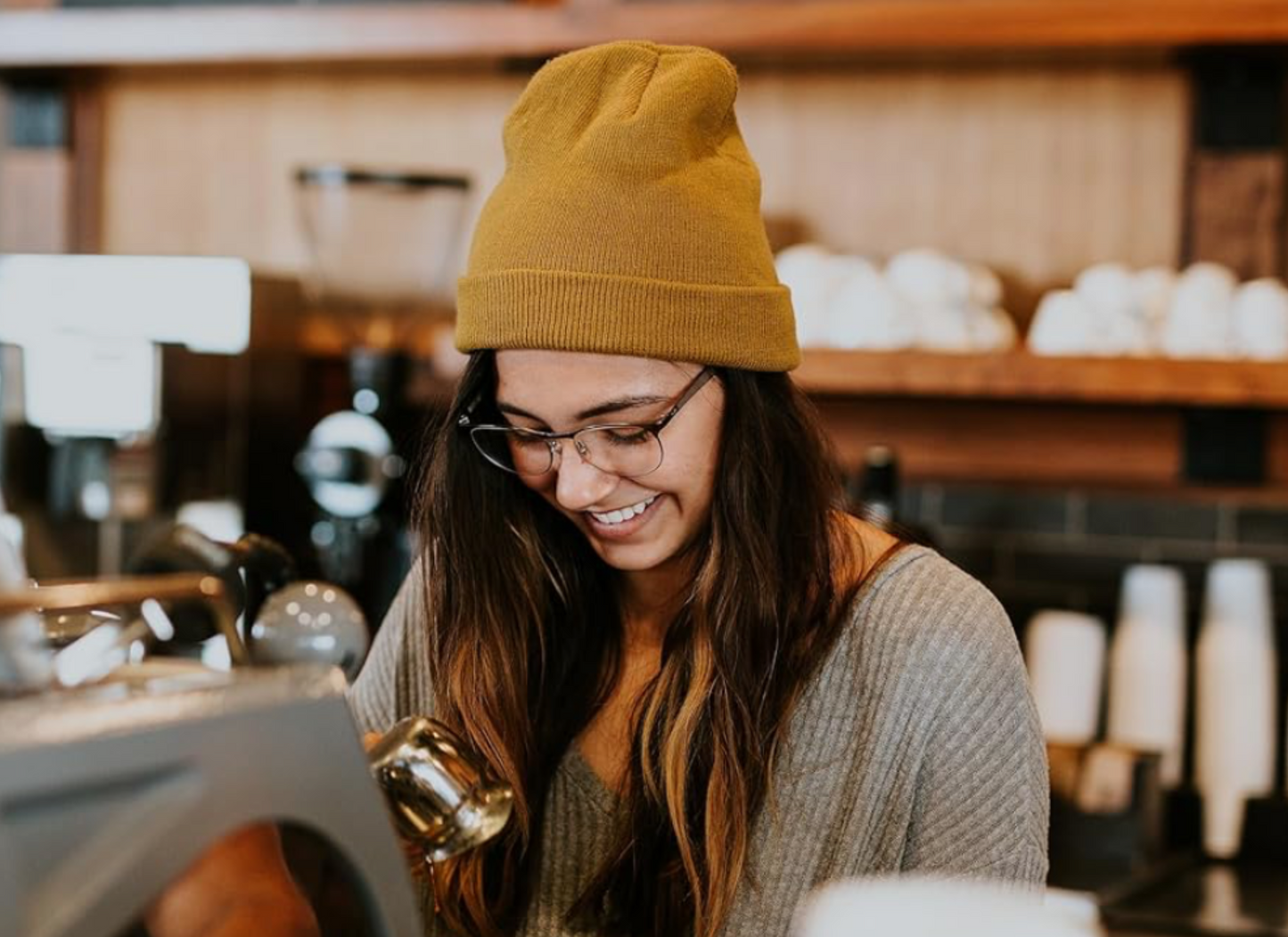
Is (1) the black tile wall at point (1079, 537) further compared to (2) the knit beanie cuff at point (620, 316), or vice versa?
(1) the black tile wall at point (1079, 537)

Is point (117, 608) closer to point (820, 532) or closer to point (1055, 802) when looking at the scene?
point (820, 532)

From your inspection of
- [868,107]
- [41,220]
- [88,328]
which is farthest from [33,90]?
[868,107]

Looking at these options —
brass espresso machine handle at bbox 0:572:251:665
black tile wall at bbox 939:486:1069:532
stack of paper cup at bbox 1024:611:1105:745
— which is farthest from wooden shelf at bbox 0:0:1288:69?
brass espresso machine handle at bbox 0:572:251:665

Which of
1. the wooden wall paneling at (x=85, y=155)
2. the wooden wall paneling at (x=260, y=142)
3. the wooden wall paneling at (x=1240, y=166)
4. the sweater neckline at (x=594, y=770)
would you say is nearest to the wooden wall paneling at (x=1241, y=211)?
the wooden wall paneling at (x=1240, y=166)

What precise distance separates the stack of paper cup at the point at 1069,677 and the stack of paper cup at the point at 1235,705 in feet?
0.49

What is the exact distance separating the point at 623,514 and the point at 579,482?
2.2 inches

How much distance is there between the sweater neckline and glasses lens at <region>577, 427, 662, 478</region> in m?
0.23

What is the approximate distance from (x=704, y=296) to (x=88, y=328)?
161 centimetres

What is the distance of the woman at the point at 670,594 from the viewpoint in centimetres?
131

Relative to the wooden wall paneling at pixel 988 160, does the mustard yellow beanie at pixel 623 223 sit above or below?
below

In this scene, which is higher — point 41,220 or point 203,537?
point 41,220

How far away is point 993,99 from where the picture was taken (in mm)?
2652

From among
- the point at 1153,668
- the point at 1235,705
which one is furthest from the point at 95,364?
the point at 1235,705

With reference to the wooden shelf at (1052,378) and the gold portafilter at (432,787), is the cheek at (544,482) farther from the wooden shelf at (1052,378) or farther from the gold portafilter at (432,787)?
the wooden shelf at (1052,378)
